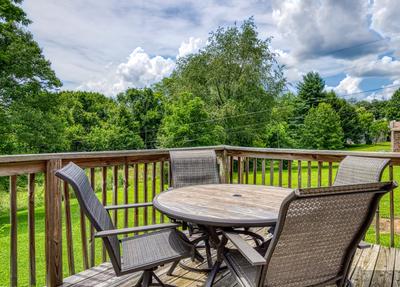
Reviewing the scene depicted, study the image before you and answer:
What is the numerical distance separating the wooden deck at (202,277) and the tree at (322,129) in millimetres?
26386

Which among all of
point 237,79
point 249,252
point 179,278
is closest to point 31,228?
point 179,278

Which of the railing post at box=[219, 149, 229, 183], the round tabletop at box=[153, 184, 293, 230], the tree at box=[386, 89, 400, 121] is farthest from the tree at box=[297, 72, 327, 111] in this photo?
the round tabletop at box=[153, 184, 293, 230]

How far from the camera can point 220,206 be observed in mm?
2246

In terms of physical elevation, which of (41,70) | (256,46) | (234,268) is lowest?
(234,268)

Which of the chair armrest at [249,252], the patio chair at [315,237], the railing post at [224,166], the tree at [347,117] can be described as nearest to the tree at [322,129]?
the tree at [347,117]

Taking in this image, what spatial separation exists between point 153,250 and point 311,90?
32032mm

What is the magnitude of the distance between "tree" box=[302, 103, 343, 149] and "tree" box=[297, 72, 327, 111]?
2742 mm

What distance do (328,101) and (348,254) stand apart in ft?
108

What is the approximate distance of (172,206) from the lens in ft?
7.32

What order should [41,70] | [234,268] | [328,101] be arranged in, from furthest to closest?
[328,101] → [41,70] → [234,268]

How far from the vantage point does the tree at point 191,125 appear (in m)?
18.0

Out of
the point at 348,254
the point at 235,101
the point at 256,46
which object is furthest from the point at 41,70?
the point at 348,254

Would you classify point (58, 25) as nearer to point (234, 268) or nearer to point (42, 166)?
point (42, 166)

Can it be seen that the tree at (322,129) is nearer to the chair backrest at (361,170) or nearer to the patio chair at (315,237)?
the chair backrest at (361,170)
